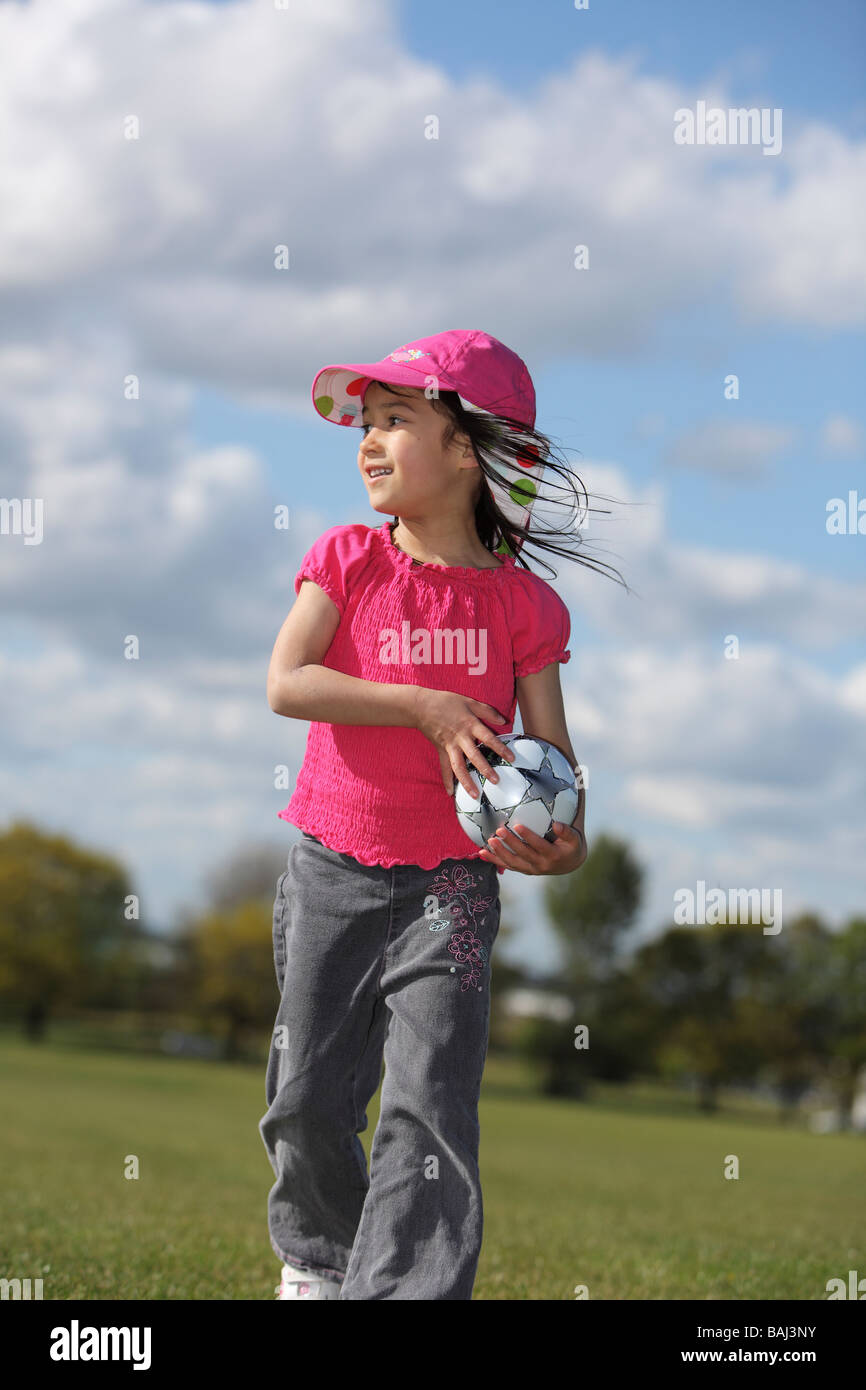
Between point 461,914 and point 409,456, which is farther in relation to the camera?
point 409,456

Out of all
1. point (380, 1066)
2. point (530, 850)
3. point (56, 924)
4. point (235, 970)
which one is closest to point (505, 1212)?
point (380, 1066)

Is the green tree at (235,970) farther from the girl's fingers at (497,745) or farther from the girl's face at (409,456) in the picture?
the girl's fingers at (497,745)

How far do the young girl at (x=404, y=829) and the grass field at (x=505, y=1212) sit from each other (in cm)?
143

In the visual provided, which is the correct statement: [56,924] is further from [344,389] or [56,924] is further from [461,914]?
[461,914]

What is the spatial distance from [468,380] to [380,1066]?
7.13 feet

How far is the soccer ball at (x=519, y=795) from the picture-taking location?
377cm

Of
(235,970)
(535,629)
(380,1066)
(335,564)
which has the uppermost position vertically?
(335,564)

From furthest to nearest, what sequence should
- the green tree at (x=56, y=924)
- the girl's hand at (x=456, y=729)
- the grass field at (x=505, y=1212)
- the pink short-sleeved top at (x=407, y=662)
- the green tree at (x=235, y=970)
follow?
the green tree at (x=235, y=970) → the green tree at (x=56, y=924) → the grass field at (x=505, y=1212) → the pink short-sleeved top at (x=407, y=662) → the girl's hand at (x=456, y=729)

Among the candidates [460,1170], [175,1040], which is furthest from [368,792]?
[175,1040]

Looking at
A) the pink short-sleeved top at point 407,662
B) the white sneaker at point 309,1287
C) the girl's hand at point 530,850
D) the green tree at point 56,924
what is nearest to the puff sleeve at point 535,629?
the pink short-sleeved top at point 407,662

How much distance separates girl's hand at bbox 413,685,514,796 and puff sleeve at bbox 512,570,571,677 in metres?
0.42

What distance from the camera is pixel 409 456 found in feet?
13.7

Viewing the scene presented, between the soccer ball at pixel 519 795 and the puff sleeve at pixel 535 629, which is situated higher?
the puff sleeve at pixel 535 629

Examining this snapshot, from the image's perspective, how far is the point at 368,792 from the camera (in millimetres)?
4102
